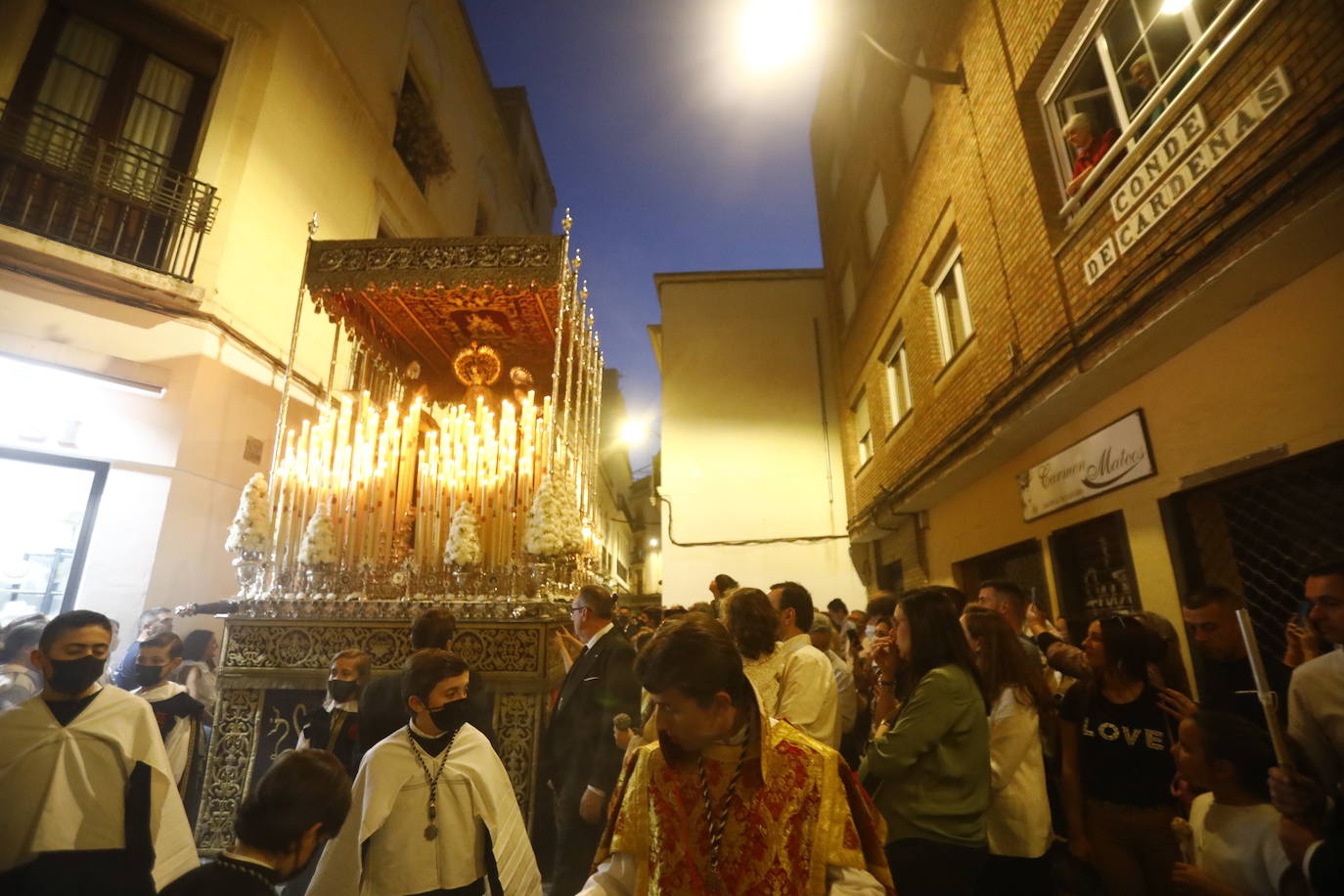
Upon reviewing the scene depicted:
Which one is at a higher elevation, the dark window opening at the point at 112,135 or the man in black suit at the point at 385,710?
the dark window opening at the point at 112,135

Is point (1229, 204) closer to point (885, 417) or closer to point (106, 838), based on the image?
point (106, 838)

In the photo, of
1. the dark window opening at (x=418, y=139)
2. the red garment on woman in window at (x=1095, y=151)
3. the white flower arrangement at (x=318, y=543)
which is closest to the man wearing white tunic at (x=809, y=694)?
the white flower arrangement at (x=318, y=543)

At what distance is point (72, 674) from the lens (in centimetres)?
256

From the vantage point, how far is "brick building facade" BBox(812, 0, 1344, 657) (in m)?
3.52

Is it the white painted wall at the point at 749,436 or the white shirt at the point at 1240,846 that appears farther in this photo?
the white painted wall at the point at 749,436

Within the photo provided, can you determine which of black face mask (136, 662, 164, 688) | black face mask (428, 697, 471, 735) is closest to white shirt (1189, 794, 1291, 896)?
black face mask (428, 697, 471, 735)

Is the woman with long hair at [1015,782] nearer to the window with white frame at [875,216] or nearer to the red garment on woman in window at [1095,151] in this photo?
the red garment on woman in window at [1095,151]

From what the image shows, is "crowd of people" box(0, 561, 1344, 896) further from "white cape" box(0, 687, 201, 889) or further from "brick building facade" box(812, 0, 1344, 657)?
"brick building facade" box(812, 0, 1344, 657)

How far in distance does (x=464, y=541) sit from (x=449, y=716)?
8.96 feet

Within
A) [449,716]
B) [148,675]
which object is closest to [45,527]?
[148,675]

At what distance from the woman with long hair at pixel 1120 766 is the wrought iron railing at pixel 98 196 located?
8.59 m

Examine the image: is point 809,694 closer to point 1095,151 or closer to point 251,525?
point 251,525

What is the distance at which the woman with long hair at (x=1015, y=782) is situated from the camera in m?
2.54

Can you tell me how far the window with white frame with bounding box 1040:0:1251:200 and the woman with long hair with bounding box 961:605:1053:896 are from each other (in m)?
4.33
